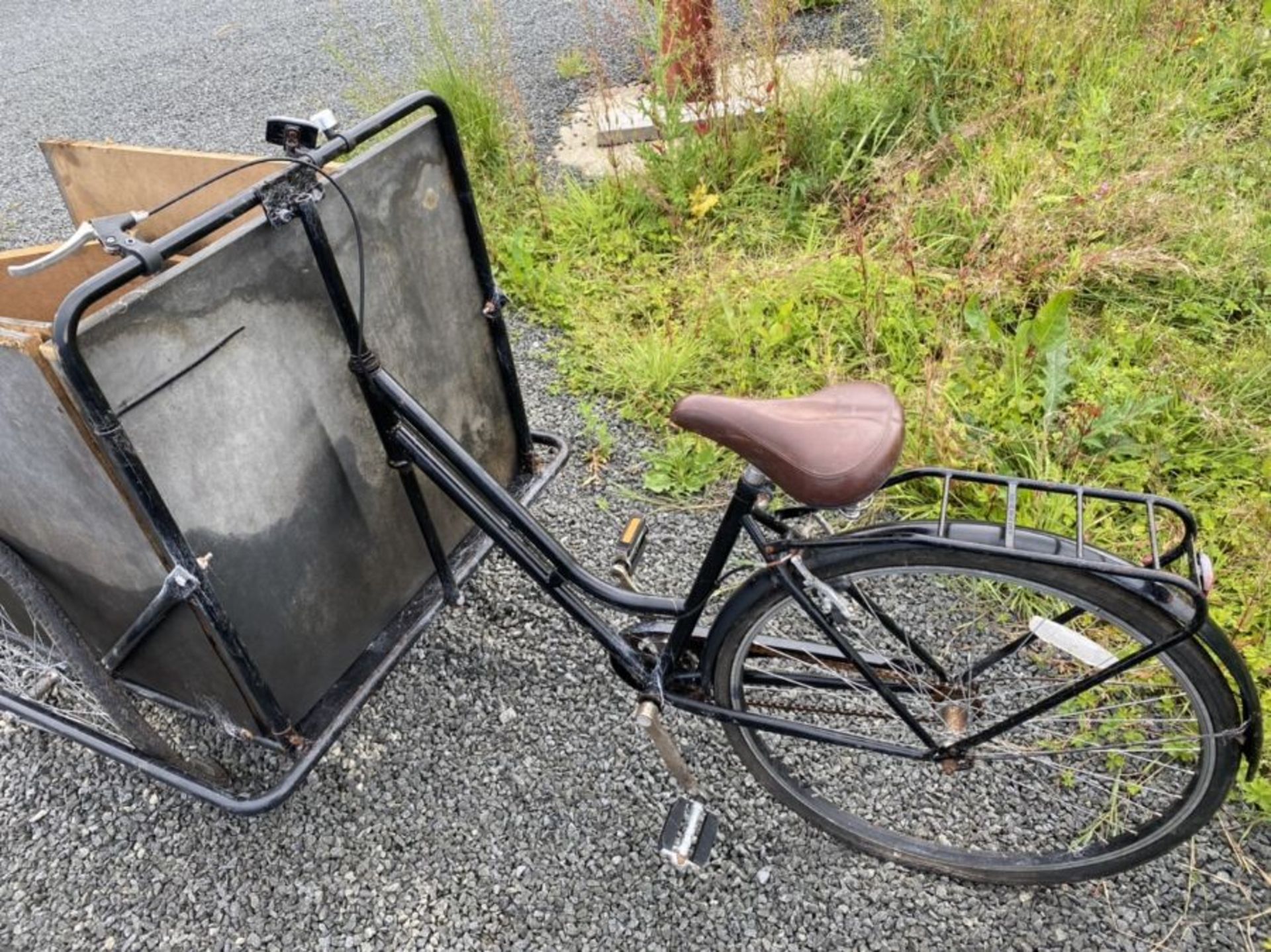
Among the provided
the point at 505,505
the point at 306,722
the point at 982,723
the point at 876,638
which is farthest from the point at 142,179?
the point at 982,723

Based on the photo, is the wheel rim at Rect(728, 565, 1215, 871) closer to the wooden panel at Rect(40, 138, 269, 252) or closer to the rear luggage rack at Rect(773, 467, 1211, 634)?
the rear luggage rack at Rect(773, 467, 1211, 634)

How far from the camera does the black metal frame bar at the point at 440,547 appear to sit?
5.00 ft

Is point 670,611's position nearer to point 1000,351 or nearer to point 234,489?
point 234,489

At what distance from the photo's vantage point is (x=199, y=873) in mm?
2199

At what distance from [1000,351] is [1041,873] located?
188 cm

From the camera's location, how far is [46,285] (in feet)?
8.23

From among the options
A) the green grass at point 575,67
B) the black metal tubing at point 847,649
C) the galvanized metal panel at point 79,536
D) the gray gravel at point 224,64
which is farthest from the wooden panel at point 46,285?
the green grass at point 575,67

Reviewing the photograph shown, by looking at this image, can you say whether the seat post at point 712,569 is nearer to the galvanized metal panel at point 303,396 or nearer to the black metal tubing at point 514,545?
the black metal tubing at point 514,545

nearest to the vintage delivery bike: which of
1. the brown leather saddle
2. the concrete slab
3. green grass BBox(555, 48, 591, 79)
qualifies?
the brown leather saddle

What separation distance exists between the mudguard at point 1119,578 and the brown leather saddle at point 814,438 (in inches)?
4.1

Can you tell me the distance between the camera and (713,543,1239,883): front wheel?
170 cm

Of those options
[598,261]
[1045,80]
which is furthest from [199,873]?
[1045,80]

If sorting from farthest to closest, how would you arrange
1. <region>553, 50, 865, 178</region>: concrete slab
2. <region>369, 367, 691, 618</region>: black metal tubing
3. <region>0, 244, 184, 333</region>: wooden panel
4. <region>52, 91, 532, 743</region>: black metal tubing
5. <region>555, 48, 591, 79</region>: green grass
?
<region>555, 48, 591, 79</region>: green grass
<region>553, 50, 865, 178</region>: concrete slab
<region>0, 244, 184, 333</region>: wooden panel
<region>369, 367, 691, 618</region>: black metal tubing
<region>52, 91, 532, 743</region>: black metal tubing

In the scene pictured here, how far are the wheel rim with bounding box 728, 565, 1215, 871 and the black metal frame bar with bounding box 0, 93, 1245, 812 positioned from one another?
0.45ft
